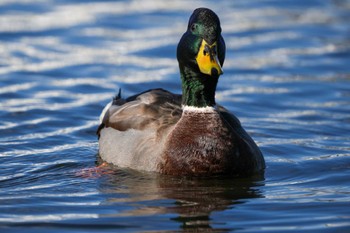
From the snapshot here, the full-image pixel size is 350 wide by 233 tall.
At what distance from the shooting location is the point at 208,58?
984 cm

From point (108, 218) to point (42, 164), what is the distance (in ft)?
7.79

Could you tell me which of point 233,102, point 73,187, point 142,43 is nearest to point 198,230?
point 73,187

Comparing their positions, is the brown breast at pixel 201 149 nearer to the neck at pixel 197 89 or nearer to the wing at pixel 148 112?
the neck at pixel 197 89

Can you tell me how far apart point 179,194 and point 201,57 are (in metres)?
1.41

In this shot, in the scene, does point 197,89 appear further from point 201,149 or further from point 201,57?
point 201,149

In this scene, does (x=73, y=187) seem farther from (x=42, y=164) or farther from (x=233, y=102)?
(x=233, y=102)

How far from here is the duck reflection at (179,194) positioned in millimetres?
8961

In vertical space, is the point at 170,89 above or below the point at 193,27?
below

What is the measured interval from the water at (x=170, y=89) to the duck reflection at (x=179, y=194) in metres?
0.02

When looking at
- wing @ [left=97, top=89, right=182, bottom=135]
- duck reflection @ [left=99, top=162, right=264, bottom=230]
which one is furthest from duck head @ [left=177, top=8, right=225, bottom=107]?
duck reflection @ [left=99, top=162, right=264, bottom=230]

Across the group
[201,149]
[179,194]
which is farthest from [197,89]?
[179,194]

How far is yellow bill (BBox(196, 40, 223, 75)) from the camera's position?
9788 mm

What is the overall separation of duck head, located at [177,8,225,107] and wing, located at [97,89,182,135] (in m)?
0.41

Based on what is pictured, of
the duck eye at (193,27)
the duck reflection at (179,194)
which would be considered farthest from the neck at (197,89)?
the duck reflection at (179,194)
